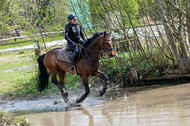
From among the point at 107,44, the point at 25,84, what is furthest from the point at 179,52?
the point at 25,84

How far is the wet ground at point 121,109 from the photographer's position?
251 inches

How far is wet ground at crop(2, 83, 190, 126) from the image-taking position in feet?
20.9

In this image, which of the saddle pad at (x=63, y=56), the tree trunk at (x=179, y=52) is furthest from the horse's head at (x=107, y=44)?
the tree trunk at (x=179, y=52)

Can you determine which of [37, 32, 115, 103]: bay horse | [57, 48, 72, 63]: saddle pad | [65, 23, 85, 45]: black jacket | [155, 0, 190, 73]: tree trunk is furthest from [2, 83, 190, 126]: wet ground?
[65, 23, 85, 45]: black jacket

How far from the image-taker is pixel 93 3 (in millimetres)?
10984

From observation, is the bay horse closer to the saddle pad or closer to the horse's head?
the horse's head

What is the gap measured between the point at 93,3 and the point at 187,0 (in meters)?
3.35

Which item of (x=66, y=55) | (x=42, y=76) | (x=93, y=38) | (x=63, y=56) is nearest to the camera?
(x=93, y=38)

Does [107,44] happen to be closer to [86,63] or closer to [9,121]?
[86,63]

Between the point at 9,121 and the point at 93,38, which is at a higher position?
the point at 93,38

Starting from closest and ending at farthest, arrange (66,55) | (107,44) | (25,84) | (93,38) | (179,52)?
1. (107,44)
2. (93,38)
3. (66,55)
4. (179,52)
5. (25,84)

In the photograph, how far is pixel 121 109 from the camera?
7.71 meters

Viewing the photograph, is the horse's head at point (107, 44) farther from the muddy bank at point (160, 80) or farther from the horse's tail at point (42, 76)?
the horse's tail at point (42, 76)

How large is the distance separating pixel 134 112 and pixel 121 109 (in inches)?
25.0
